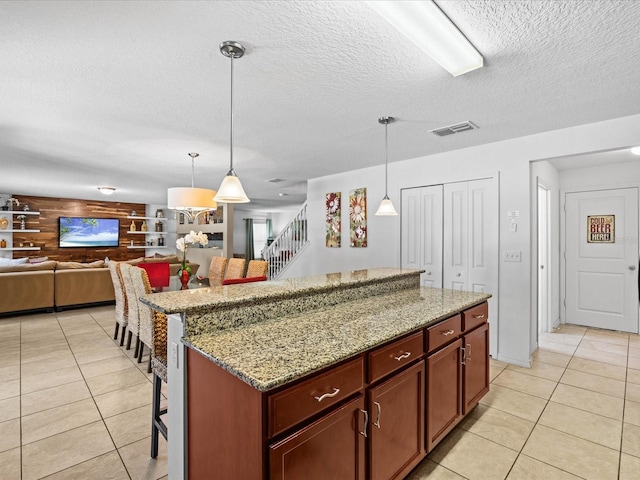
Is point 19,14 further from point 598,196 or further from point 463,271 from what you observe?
point 598,196

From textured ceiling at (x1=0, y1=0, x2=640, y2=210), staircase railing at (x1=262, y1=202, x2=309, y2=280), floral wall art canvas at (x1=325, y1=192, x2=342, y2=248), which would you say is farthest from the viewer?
staircase railing at (x1=262, y1=202, x2=309, y2=280)

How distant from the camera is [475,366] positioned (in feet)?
8.09

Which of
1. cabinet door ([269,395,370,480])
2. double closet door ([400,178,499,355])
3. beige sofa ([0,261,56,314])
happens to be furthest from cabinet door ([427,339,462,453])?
beige sofa ([0,261,56,314])

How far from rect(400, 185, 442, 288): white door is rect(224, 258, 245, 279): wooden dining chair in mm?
2315

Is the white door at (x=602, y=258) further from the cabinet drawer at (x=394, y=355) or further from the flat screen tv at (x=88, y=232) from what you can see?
the flat screen tv at (x=88, y=232)

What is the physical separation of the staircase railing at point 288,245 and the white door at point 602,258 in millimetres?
4180

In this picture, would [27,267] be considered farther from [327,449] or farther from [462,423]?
[462,423]

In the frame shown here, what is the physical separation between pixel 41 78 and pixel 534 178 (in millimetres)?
4437

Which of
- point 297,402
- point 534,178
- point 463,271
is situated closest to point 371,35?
point 297,402

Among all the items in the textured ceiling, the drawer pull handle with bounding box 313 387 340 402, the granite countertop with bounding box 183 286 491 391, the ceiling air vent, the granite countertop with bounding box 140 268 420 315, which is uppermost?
the textured ceiling

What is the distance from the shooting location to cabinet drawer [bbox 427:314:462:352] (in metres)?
1.95

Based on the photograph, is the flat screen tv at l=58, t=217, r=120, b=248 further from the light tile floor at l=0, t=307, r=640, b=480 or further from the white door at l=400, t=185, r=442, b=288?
the white door at l=400, t=185, r=442, b=288

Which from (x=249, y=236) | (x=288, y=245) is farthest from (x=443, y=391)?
(x=249, y=236)

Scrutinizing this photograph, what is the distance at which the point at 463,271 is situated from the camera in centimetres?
402
